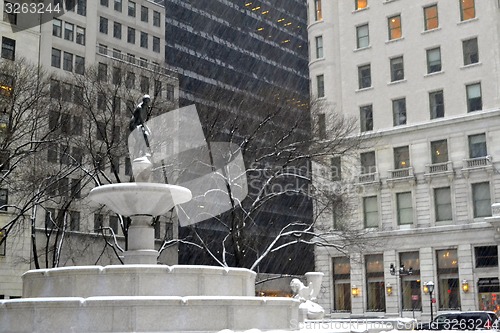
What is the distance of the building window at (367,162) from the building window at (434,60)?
298 inches

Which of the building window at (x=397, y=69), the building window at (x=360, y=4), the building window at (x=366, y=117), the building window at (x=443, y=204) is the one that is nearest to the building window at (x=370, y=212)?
the building window at (x=443, y=204)

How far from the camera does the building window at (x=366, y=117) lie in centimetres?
5719

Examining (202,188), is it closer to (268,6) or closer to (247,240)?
(247,240)

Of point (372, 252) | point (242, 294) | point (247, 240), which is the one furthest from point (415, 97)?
point (242, 294)

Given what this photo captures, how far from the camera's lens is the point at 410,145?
178ft

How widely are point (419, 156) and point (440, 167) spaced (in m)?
1.91

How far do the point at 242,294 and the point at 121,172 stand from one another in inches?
1648

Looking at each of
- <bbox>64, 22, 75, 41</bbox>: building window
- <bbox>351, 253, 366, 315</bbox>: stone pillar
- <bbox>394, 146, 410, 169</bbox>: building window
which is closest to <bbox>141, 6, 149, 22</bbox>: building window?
<bbox>64, 22, 75, 41</bbox>: building window

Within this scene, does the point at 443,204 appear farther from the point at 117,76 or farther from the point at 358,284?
the point at 117,76

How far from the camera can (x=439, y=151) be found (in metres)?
53.1

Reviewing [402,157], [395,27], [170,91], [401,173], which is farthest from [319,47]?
[170,91]

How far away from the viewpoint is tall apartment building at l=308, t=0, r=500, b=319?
50656 millimetres

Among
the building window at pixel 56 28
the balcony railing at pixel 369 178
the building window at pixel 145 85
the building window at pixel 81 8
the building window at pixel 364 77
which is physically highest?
the building window at pixel 81 8

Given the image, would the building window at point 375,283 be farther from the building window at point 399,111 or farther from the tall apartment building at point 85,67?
the tall apartment building at point 85,67
